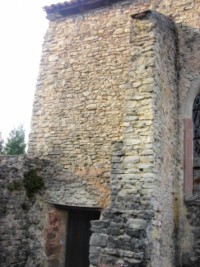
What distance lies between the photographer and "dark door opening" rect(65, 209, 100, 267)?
7.16 meters

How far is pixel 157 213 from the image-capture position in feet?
15.5

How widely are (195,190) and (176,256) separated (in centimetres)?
132

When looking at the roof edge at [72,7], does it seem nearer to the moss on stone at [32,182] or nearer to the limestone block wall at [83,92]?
the limestone block wall at [83,92]

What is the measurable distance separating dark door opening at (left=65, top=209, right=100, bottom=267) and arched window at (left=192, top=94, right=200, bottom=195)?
2.39 metres

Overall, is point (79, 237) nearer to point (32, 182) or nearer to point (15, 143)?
point (32, 182)

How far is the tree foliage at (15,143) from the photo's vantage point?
53.5ft

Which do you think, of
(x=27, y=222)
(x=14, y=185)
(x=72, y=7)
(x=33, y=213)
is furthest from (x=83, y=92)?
(x=27, y=222)

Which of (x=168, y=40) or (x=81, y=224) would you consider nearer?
(x=168, y=40)

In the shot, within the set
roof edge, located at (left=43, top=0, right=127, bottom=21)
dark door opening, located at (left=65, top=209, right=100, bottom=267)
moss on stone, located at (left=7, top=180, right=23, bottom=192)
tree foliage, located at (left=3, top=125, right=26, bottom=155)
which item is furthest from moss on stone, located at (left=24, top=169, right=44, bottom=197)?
tree foliage, located at (left=3, top=125, right=26, bottom=155)

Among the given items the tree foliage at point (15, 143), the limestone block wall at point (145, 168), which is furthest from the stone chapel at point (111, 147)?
the tree foliage at point (15, 143)

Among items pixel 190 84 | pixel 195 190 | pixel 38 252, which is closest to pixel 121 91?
pixel 190 84

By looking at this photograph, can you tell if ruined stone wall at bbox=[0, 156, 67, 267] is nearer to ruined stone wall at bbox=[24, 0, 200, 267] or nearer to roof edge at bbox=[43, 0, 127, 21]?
ruined stone wall at bbox=[24, 0, 200, 267]

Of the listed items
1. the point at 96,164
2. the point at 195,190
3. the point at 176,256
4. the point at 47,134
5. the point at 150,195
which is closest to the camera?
the point at 150,195

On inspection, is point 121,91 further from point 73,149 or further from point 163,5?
point 163,5
